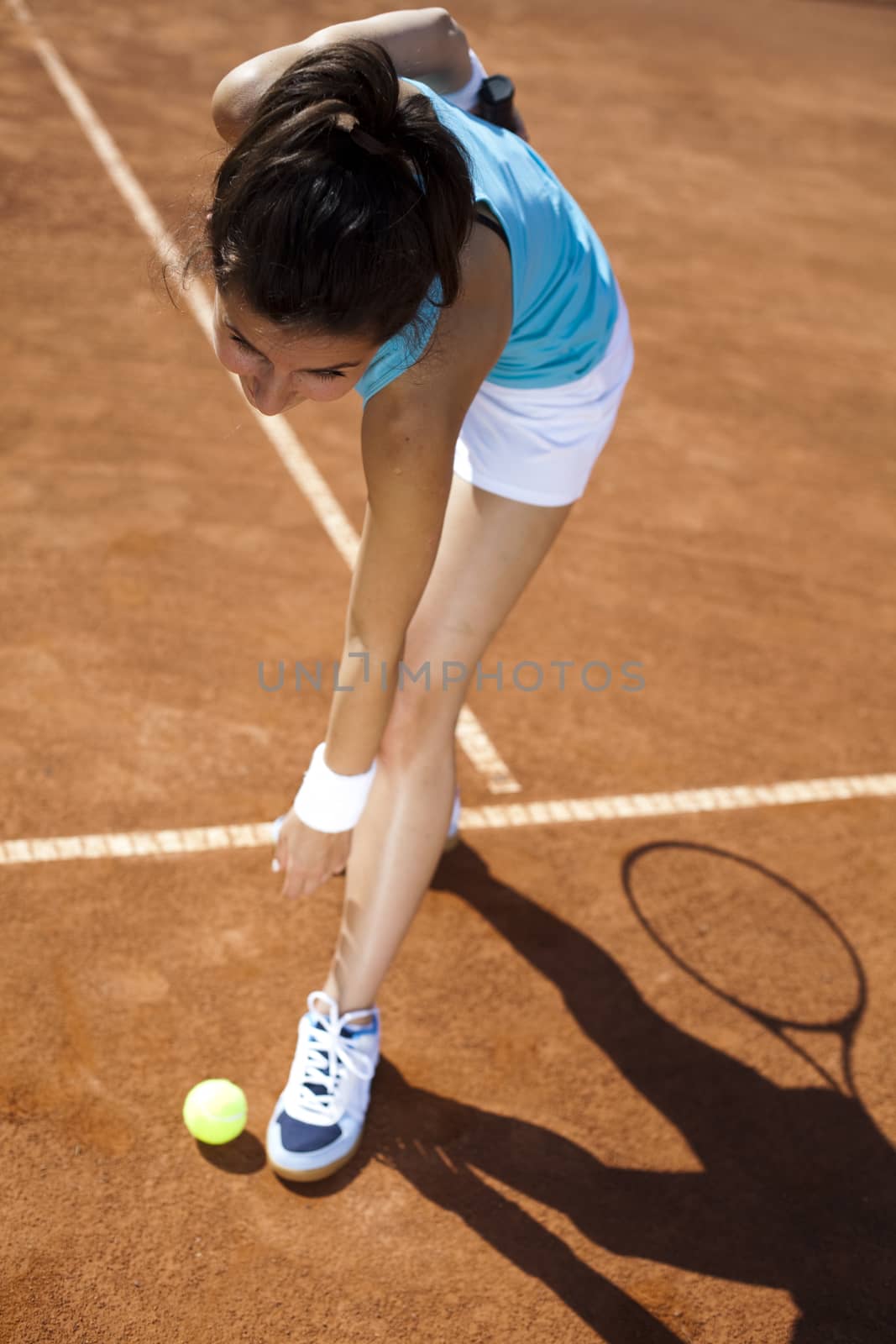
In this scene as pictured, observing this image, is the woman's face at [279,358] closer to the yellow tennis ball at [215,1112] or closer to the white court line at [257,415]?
the white court line at [257,415]

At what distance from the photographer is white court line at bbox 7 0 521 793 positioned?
4238 millimetres

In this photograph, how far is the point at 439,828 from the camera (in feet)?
9.83

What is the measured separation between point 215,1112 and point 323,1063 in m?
0.27

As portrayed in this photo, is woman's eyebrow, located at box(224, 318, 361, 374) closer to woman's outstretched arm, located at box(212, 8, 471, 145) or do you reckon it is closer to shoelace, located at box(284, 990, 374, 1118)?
woman's outstretched arm, located at box(212, 8, 471, 145)

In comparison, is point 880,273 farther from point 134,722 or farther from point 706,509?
point 134,722

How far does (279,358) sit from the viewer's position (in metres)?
2.08

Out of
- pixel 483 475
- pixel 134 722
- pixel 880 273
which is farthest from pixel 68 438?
pixel 880 273

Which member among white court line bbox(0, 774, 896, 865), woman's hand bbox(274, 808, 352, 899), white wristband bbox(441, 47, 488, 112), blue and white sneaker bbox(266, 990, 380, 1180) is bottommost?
white court line bbox(0, 774, 896, 865)

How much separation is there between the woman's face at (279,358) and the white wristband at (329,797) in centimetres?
77

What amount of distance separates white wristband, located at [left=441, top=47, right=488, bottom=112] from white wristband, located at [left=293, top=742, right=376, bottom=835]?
1508 mm

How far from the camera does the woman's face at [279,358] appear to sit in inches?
79.6

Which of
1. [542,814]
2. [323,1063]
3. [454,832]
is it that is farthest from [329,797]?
[542,814]

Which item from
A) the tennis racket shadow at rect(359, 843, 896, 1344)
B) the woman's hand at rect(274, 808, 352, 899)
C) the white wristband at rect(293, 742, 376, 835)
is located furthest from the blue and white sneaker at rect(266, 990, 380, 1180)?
the white wristband at rect(293, 742, 376, 835)

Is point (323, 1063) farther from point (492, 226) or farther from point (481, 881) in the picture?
point (492, 226)
